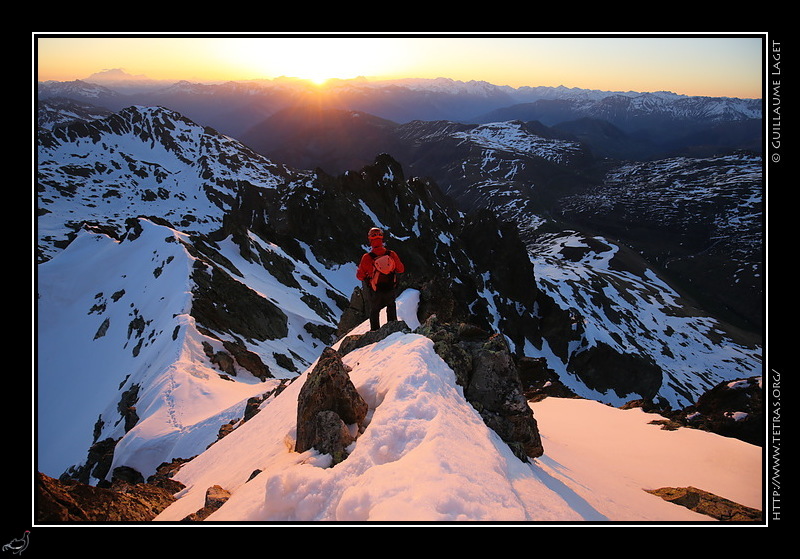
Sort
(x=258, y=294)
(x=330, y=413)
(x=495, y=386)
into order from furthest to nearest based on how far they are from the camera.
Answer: (x=258, y=294), (x=495, y=386), (x=330, y=413)

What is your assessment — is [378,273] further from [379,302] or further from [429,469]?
[429,469]

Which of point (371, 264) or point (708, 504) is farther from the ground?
point (371, 264)

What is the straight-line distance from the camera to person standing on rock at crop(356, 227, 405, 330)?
1159cm

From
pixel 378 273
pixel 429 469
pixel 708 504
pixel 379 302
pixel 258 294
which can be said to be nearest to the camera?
pixel 429 469

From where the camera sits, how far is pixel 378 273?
12.1 metres

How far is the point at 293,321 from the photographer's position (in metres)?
44.1

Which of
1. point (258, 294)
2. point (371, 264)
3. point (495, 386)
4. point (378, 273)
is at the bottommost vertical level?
point (258, 294)
